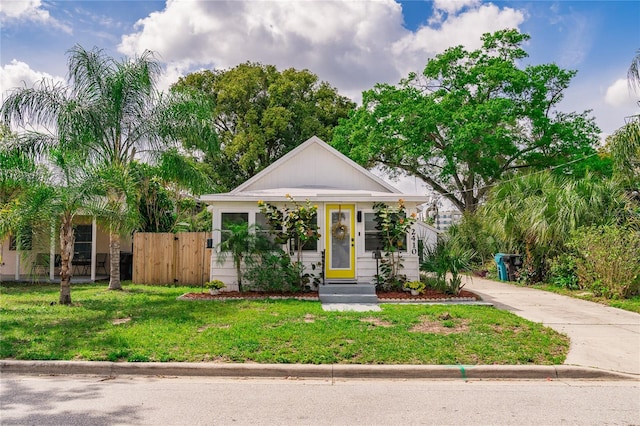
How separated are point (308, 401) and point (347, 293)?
658cm

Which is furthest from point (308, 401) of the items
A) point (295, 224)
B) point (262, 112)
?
point (262, 112)

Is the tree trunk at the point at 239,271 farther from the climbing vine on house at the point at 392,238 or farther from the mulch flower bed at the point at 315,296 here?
the climbing vine on house at the point at 392,238

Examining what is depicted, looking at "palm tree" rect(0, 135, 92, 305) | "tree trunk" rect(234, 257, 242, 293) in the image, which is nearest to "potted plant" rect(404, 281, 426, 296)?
"tree trunk" rect(234, 257, 242, 293)

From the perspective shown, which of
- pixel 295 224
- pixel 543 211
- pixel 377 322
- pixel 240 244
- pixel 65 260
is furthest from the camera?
pixel 543 211

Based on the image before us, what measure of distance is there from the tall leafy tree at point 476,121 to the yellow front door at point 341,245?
1201cm

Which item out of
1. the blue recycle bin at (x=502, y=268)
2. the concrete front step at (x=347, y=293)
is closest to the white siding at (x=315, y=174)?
the concrete front step at (x=347, y=293)

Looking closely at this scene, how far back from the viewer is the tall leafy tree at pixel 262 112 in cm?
2762

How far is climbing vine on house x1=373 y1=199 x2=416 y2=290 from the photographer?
1208 cm

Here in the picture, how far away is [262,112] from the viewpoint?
92.9ft

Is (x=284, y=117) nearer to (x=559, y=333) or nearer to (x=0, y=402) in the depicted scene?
(x=559, y=333)

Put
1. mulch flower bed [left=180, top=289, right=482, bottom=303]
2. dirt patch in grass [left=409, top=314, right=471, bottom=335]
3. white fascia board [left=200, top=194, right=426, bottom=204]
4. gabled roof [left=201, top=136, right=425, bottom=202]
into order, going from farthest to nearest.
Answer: gabled roof [left=201, top=136, right=425, bottom=202], white fascia board [left=200, top=194, right=426, bottom=204], mulch flower bed [left=180, top=289, right=482, bottom=303], dirt patch in grass [left=409, top=314, right=471, bottom=335]

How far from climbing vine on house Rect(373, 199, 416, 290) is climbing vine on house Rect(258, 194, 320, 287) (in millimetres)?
1824

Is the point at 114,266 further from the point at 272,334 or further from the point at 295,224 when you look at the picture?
the point at 272,334

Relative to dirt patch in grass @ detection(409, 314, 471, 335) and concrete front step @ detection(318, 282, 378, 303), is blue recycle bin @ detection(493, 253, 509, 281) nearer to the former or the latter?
concrete front step @ detection(318, 282, 378, 303)
